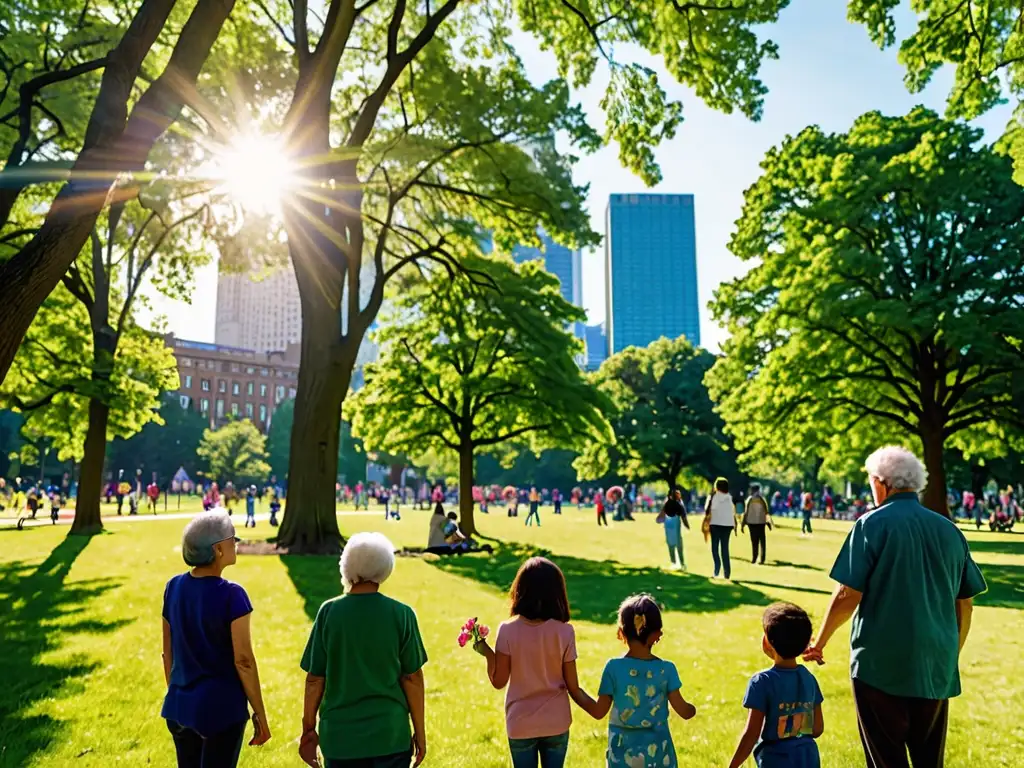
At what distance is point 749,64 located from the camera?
44.5ft

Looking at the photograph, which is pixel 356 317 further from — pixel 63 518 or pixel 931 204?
pixel 63 518

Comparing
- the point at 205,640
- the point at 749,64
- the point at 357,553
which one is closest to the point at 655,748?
the point at 357,553

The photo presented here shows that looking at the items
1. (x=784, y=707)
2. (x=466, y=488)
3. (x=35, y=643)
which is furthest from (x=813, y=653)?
(x=466, y=488)

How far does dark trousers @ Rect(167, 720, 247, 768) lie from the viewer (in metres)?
3.25

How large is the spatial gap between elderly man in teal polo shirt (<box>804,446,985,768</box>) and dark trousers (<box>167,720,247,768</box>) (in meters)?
2.72

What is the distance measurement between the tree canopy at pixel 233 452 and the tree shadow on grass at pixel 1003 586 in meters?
68.1

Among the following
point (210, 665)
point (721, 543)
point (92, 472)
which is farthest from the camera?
point (92, 472)

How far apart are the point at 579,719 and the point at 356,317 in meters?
14.2

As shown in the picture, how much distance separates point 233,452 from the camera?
250 feet

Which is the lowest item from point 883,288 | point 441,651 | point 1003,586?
point 1003,586

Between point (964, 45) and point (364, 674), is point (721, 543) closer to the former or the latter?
point (964, 45)

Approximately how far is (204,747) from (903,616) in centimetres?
331

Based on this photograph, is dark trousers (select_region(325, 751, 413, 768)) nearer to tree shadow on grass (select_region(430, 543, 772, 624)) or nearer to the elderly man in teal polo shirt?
the elderly man in teal polo shirt

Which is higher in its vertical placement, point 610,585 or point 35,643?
point 35,643
